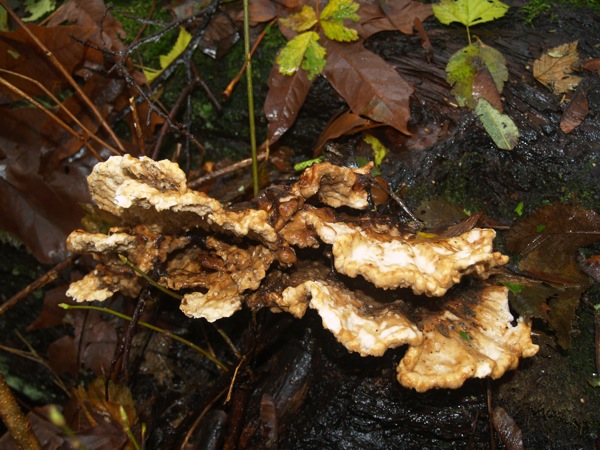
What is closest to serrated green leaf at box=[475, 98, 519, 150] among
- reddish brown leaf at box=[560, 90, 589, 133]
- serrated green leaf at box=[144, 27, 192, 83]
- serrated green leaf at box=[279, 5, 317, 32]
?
reddish brown leaf at box=[560, 90, 589, 133]

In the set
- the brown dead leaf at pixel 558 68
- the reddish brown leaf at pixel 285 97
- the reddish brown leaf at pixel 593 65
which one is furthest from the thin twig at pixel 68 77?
the reddish brown leaf at pixel 593 65

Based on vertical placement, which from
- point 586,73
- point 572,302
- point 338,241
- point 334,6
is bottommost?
point 572,302

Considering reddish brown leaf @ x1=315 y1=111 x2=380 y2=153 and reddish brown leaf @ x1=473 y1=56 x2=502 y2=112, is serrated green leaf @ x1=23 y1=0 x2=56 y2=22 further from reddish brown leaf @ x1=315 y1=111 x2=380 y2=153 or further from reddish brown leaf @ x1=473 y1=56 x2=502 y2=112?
reddish brown leaf @ x1=473 y1=56 x2=502 y2=112

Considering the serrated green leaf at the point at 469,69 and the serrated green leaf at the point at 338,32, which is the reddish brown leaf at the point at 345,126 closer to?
the serrated green leaf at the point at 338,32

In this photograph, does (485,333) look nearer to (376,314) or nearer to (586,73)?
(376,314)

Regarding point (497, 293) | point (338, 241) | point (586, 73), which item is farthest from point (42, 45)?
point (586, 73)
